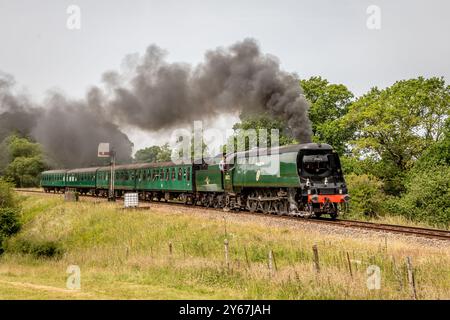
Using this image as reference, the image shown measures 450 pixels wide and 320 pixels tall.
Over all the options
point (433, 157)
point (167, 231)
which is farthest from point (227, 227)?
point (433, 157)

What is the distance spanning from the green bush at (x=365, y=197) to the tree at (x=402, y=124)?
3905 mm

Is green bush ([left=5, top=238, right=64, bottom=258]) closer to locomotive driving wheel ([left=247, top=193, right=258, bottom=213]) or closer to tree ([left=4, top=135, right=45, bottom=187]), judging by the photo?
locomotive driving wheel ([left=247, top=193, right=258, bottom=213])

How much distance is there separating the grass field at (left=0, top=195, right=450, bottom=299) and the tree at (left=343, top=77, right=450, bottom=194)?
1582 cm

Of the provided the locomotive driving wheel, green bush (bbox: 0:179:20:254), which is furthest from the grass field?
green bush (bbox: 0:179:20:254)

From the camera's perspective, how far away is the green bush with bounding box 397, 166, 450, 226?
958 inches

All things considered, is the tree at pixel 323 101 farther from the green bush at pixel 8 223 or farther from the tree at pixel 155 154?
the tree at pixel 155 154

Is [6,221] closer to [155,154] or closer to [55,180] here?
[55,180]

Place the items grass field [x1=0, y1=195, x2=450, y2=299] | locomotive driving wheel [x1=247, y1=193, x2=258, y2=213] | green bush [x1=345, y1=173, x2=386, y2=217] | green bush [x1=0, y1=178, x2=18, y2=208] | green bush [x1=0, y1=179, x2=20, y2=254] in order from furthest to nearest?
green bush [x1=0, y1=178, x2=18, y2=208], green bush [x1=0, y1=179, x2=20, y2=254], green bush [x1=345, y1=173, x2=386, y2=217], locomotive driving wheel [x1=247, y1=193, x2=258, y2=213], grass field [x1=0, y1=195, x2=450, y2=299]

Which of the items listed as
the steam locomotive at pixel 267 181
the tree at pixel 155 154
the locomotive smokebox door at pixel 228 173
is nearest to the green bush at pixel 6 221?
the steam locomotive at pixel 267 181

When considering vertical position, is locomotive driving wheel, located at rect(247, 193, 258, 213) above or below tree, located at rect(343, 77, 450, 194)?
below

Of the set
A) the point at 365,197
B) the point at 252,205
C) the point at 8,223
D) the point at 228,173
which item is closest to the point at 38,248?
the point at 8,223

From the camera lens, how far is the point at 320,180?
20438mm

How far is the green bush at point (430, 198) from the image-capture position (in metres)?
24.3

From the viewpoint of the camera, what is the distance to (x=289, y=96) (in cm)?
2570
